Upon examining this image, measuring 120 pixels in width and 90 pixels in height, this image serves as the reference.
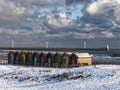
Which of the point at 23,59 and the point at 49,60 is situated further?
the point at 23,59

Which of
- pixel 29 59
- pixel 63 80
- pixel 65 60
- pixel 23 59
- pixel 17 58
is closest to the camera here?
pixel 63 80

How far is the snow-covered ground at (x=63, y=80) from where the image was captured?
1503 inches

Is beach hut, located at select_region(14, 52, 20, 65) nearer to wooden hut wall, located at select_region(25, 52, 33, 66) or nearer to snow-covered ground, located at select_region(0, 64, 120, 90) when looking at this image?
wooden hut wall, located at select_region(25, 52, 33, 66)

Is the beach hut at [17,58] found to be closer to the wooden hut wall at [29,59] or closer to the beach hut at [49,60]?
the wooden hut wall at [29,59]

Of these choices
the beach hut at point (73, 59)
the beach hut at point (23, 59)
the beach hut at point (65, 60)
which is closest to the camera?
the beach hut at point (73, 59)

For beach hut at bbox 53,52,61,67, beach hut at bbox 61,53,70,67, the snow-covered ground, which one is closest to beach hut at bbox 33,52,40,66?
beach hut at bbox 53,52,61,67

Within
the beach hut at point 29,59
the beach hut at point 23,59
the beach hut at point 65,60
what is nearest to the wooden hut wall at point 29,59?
the beach hut at point 29,59

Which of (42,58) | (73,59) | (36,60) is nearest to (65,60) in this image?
(73,59)

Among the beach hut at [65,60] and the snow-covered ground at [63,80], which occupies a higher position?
the beach hut at [65,60]

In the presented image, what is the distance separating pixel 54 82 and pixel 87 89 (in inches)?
354

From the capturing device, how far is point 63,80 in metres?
44.7

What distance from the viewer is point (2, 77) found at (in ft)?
173

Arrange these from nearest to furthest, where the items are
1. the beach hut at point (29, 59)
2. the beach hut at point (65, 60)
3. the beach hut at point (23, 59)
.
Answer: the beach hut at point (65, 60), the beach hut at point (29, 59), the beach hut at point (23, 59)

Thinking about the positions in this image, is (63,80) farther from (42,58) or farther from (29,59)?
(29,59)
